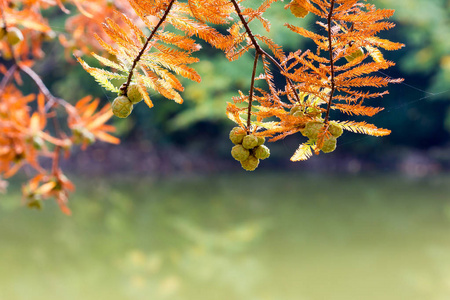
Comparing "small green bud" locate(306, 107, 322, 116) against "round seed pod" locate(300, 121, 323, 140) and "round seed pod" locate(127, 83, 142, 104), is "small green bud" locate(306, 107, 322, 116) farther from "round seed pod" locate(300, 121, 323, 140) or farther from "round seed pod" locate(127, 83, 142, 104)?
"round seed pod" locate(127, 83, 142, 104)

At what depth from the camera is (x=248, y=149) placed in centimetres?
40

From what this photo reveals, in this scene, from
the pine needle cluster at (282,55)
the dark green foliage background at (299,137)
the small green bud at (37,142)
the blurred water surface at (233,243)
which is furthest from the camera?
the dark green foliage background at (299,137)

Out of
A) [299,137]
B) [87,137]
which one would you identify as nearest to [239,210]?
[299,137]

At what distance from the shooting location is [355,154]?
27.4 feet

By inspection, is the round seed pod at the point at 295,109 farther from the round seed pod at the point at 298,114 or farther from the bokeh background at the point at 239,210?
the bokeh background at the point at 239,210

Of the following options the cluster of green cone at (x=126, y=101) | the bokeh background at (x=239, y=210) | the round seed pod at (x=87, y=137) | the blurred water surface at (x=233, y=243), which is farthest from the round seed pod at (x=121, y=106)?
the blurred water surface at (x=233, y=243)

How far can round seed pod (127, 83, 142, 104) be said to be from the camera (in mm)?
369

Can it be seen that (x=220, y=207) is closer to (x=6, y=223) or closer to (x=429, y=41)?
(x=6, y=223)

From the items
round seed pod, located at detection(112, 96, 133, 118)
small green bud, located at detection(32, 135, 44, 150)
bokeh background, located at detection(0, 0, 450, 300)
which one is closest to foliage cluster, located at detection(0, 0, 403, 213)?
round seed pod, located at detection(112, 96, 133, 118)

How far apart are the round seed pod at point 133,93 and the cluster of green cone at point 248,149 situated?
9 cm

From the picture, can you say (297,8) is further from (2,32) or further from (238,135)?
(2,32)

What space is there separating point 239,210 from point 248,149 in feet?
17.2

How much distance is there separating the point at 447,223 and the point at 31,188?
4648mm

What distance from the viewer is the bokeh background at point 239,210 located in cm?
358
